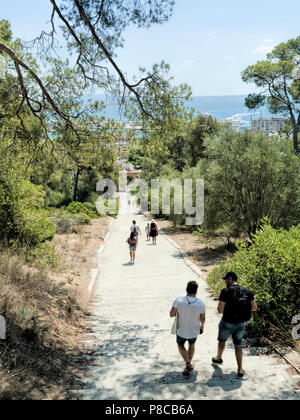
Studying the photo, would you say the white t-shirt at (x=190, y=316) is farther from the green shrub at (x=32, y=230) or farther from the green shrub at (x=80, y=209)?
the green shrub at (x=80, y=209)

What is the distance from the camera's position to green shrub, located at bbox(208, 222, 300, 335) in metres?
6.30

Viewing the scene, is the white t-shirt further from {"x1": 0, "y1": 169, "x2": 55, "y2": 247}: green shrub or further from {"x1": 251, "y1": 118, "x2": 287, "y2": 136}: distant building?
{"x1": 251, "y1": 118, "x2": 287, "y2": 136}: distant building

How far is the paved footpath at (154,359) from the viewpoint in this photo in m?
4.36

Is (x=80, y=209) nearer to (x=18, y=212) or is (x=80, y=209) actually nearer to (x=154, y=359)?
(x=18, y=212)

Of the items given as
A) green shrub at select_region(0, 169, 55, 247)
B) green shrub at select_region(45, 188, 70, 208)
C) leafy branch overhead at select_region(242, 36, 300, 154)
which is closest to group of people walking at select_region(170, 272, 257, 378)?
green shrub at select_region(0, 169, 55, 247)

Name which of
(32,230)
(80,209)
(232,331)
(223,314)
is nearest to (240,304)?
(223,314)

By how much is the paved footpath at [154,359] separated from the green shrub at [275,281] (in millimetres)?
830

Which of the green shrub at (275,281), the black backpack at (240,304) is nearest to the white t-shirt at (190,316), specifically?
the black backpack at (240,304)

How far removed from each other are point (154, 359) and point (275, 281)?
2.50 meters

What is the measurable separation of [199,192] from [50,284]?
14.4m

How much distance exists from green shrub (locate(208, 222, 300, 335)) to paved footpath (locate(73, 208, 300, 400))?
32.7 inches
